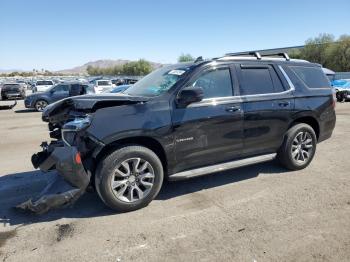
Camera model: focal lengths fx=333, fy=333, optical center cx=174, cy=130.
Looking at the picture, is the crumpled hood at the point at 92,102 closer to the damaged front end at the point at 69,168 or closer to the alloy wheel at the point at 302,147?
the damaged front end at the point at 69,168

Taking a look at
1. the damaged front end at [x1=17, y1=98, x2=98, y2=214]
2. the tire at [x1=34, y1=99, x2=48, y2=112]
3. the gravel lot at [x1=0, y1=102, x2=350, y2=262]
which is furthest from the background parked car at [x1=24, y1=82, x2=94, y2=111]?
the damaged front end at [x1=17, y1=98, x2=98, y2=214]

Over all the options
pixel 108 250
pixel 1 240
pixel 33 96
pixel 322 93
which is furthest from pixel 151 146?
pixel 33 96

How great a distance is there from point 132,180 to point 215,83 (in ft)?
5.93

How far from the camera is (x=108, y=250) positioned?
3320 mm

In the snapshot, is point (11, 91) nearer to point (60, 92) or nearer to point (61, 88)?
point (61, 88)

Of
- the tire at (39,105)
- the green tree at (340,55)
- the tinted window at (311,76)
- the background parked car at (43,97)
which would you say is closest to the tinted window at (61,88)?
the background parked car at (43,97)

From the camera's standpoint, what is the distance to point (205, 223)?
3.83m

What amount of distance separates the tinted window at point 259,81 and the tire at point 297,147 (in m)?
0.78

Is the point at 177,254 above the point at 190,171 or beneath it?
beneath

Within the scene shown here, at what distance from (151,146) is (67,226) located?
4.61ft

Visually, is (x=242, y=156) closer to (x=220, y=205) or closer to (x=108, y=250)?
(x=220, y=205)

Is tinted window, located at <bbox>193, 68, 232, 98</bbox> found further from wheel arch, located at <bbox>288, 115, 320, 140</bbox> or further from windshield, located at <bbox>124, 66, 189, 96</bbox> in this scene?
wheel arch, located at <bbox>288, 115, 320, 140</bbox>

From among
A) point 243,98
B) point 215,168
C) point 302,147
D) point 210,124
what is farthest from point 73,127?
point 302,147

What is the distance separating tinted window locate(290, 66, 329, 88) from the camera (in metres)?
5.71
